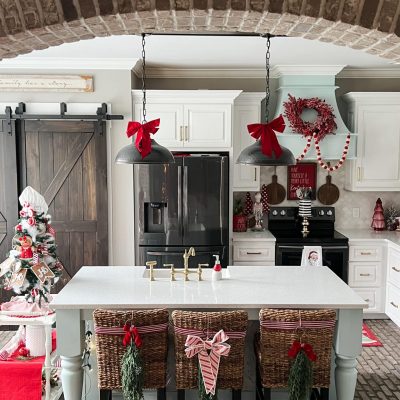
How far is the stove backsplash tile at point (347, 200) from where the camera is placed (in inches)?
233

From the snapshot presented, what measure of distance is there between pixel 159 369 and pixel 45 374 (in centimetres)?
100

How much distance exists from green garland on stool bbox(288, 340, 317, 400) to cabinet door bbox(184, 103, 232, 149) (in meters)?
2.76

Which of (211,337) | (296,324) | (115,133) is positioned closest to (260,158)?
(296,324)

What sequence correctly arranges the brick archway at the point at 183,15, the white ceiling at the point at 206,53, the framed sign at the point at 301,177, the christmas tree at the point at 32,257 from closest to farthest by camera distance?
the brick archway at the point at 183,15
the christmas tree at the point at 32,257
the white ceiling at the point at 206,53
the framed sign at the point at 301,177

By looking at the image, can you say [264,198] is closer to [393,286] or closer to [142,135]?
[393,286]

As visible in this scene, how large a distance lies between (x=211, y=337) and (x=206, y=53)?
112 inches

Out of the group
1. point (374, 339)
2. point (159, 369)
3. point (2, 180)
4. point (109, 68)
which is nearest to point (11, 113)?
point (2, 180)

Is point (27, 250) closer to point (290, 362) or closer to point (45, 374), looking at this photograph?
point (45, 374)

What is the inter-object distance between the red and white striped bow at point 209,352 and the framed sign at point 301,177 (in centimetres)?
324

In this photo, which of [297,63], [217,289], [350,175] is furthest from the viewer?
[350,175]

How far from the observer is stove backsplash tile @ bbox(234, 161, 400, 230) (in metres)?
5.92

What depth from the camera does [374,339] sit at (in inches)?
195

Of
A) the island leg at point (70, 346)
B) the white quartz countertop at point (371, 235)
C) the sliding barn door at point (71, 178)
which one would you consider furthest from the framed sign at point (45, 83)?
the white quartz countertop at point (371, 235)

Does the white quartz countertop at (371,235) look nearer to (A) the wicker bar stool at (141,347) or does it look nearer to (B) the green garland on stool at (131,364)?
(A) the wicker bar stool at (141,347)
